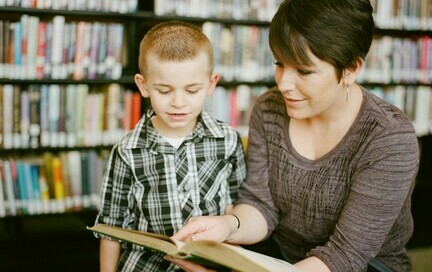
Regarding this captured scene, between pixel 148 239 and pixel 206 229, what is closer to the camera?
pixel 148 239

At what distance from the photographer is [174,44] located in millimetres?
1286

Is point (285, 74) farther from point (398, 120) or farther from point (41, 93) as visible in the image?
point (41, 93)

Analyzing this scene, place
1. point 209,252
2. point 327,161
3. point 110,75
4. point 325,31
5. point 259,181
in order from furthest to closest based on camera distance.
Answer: point 110,75
point 259,181
point 327,161
point 325,31
point 209,252

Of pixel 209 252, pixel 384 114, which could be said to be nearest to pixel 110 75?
pixel 384 114

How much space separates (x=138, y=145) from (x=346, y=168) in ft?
1.76

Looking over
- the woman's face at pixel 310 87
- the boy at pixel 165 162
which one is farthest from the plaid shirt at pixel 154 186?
the woman's face at pixel 310 87

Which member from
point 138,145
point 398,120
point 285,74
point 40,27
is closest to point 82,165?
point 40,27

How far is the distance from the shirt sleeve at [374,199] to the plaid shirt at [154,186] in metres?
0.36

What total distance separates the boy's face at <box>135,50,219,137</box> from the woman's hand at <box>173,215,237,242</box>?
0.82ft

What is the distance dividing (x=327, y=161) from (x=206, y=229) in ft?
1.17

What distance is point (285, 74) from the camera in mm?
1291

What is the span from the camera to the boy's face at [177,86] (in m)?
1.27

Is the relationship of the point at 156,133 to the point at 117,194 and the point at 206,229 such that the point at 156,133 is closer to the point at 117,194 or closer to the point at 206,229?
the point at 117,194

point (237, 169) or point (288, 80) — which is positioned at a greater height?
point (288, 80)
